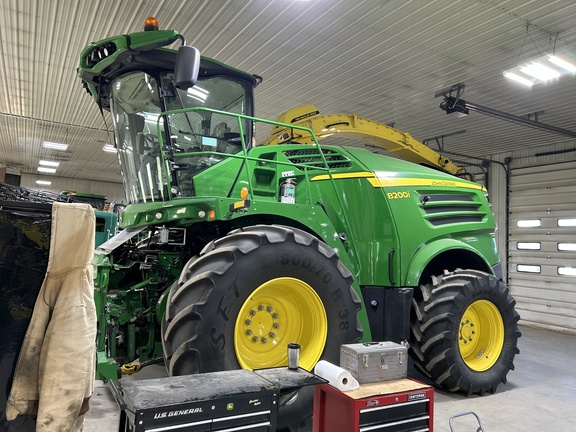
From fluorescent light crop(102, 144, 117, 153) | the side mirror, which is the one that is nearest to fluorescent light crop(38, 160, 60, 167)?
fluorescent light crop(102, 144, 117, 153)

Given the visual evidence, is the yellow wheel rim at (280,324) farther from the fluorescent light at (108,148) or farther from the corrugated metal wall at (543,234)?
the fluorescent light at (108,148)

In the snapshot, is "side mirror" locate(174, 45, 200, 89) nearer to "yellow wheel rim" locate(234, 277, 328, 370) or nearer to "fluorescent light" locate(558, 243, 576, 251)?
"yellow wheel rim" locate(234, 277, 328, 370)

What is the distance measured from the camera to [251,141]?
177 inches

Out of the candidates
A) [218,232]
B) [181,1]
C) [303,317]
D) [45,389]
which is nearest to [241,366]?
[303,317]

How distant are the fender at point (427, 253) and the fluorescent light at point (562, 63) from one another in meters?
2.98

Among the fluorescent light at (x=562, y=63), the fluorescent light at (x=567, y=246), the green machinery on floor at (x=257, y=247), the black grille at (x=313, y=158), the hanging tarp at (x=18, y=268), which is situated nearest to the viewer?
A: the hanging tarp at (x=18, y=268)

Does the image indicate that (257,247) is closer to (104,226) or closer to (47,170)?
(104,226)

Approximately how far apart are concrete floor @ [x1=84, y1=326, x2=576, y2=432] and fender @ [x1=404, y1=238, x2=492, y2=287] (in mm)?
1261

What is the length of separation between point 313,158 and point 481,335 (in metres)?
2.82

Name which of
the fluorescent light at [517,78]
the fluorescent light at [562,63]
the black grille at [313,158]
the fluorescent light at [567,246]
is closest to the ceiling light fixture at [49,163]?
the black grille at [313,158]

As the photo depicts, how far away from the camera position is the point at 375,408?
256 centimetres

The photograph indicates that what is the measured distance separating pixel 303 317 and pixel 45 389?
88.6 inches

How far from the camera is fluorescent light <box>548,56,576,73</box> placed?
589 cm

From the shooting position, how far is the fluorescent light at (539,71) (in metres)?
6.06
